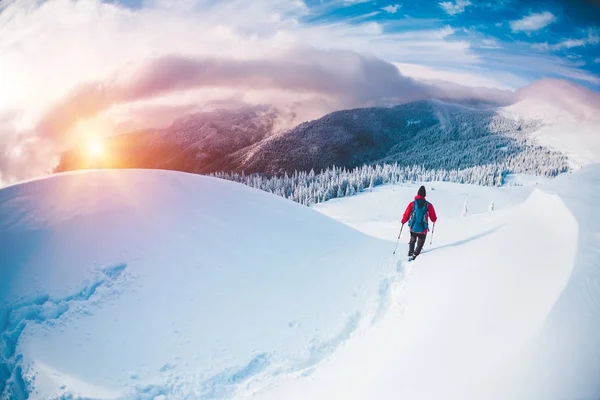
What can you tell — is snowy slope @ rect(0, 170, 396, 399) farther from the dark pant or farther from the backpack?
the backpack

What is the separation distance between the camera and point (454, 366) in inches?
167

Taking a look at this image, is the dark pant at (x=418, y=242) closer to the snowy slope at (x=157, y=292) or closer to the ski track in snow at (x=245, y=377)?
the snowy slope at (x=157, y=292)

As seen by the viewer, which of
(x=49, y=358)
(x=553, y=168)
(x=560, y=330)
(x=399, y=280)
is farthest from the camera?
(x=553, y=168)

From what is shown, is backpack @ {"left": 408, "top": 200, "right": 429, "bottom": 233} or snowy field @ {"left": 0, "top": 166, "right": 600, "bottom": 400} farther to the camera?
backpack @ {"left": 408, "top": 200, "right": 429, "bottom": 233}

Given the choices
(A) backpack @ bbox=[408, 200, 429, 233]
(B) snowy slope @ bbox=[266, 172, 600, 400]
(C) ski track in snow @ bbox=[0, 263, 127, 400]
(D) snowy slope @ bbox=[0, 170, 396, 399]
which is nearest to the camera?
(B) snowy slope @ bbox=[266, 172, 600, 400]

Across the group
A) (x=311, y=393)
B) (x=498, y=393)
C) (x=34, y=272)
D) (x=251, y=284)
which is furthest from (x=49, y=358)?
(x=498, y=393)

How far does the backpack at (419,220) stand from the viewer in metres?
9.46

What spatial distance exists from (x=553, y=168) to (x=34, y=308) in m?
191

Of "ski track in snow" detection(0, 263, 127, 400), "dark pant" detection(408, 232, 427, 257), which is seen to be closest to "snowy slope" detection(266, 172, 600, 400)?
"dark pant" detection(408, 232, 427, 257)

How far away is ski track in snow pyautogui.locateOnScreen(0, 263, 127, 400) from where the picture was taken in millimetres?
4988

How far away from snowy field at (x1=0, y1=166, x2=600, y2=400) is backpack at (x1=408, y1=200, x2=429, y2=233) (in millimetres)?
922

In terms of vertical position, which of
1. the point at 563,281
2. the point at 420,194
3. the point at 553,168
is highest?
the point at 420,194

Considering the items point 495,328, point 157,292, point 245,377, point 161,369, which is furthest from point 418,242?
point 161,369

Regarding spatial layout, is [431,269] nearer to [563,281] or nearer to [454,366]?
[563,281]
